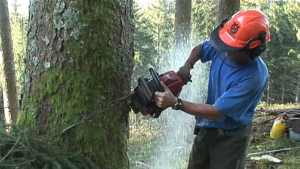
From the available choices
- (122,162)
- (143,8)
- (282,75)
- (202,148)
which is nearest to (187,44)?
(202,148)

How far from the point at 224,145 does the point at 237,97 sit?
2.07ft

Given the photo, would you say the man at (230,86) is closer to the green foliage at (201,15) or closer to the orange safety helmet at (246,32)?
the orange safety helmet at (246,32)

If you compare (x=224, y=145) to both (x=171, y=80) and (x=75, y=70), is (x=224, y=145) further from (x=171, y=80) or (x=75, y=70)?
(x=75, y=70)

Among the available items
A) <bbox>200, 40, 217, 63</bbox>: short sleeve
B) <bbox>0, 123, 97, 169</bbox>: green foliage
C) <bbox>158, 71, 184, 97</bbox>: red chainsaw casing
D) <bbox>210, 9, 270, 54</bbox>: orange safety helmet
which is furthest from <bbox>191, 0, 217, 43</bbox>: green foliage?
<bbox>0, 123, 97, 169</bbox>: green foliage

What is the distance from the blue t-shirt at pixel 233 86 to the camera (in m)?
2.21

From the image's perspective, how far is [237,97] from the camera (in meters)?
2.20

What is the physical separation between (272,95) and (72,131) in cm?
3401

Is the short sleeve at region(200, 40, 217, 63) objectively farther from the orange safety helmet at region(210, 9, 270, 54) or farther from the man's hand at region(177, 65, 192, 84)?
the orange safety helmet at region(210, 9, 270, 54)

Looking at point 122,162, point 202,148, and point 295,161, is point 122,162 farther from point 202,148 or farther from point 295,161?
point 295,161

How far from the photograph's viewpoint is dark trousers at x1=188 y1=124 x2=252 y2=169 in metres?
2.65

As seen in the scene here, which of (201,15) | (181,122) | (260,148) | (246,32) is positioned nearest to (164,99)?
(246,32)

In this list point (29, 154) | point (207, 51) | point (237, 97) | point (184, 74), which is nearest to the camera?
point (29, 154)

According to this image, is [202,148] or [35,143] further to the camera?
[202,148]

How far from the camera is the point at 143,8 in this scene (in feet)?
130
